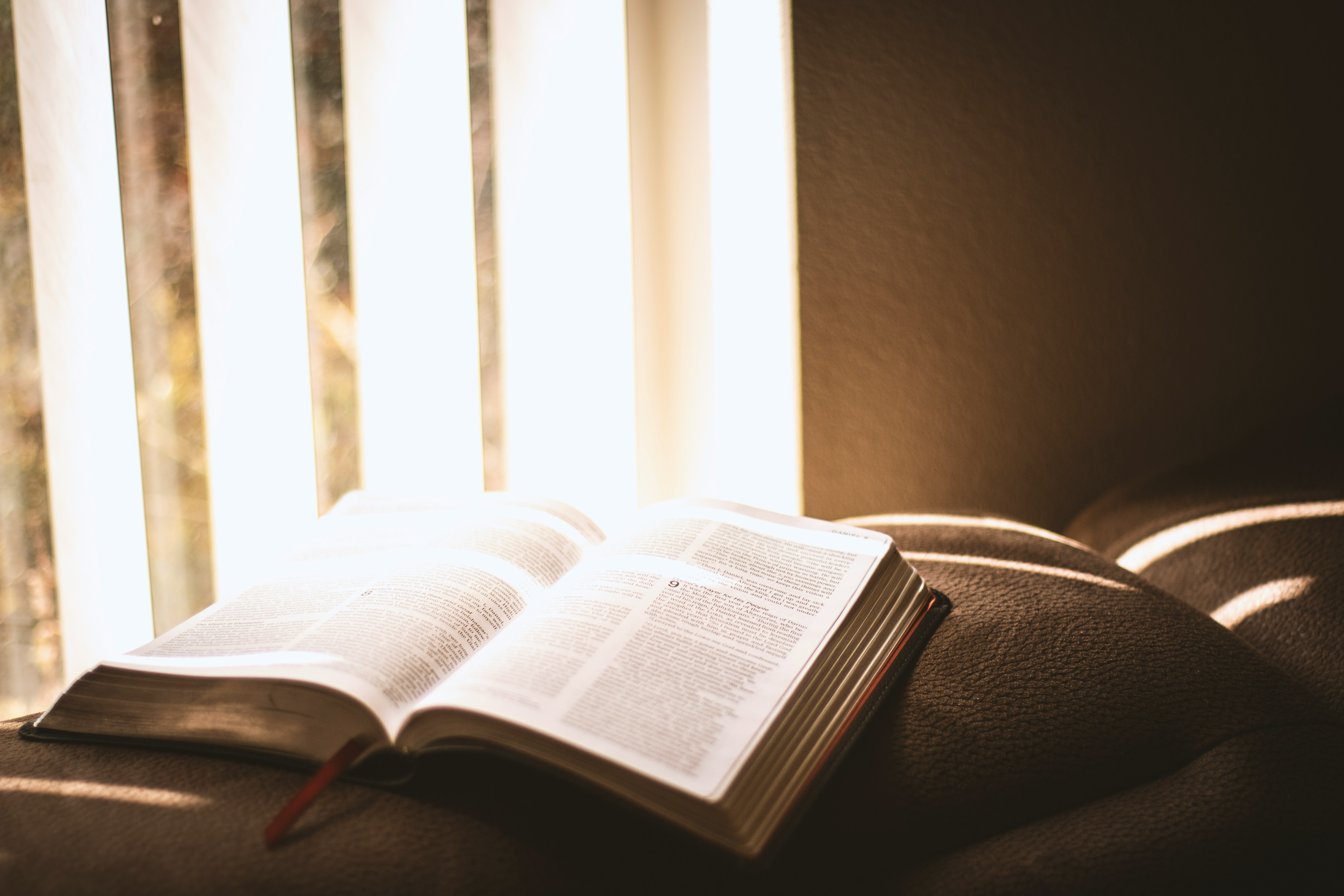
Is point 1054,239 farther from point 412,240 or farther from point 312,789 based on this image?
point 312,789

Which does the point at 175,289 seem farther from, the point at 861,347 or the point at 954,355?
the point at 954,355

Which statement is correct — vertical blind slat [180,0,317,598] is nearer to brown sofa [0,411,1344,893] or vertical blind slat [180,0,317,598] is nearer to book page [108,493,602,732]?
book page [108,493,602,732]

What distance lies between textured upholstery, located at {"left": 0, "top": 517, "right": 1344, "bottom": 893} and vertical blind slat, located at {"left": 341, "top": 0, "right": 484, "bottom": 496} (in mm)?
592

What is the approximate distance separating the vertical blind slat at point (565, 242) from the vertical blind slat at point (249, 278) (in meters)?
0.28

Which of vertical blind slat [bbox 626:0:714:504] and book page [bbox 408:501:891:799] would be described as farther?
vertical blind slat [bbox 626:0:714:504]

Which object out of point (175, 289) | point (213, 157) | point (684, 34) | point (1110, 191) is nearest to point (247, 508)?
point (175, 289)

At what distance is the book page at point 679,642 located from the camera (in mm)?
396

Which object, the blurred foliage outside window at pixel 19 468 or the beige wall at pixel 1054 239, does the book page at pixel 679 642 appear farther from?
the blurred foliage outside window at pixel 19 468

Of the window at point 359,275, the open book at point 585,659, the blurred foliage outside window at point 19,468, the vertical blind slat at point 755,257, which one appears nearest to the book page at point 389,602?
the open book at point 585,659

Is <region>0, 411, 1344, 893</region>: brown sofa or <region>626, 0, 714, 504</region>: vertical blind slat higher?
<region>626, 0, 714, 504</region>: vertical blind slat

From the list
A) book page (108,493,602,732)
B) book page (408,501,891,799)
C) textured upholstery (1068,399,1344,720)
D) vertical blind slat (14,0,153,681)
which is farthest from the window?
book page (408,501,891,799)

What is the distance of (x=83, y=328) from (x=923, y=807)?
962mm

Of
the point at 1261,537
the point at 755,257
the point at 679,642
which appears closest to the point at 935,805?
the point at 679,642

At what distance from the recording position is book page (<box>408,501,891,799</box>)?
40cm
